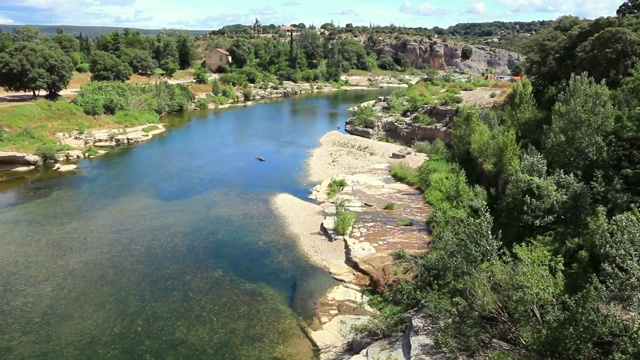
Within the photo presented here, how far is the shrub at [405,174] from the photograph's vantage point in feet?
131

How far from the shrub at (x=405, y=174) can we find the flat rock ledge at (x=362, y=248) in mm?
703

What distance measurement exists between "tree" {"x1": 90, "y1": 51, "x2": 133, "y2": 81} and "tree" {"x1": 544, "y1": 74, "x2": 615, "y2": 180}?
69.0 metres

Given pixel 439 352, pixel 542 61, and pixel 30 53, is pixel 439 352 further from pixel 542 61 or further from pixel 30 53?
pixel 30 53

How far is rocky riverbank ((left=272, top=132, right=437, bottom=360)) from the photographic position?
18719mm

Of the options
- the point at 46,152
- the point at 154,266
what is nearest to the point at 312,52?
the point at 46,152

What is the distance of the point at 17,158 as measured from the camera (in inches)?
1751

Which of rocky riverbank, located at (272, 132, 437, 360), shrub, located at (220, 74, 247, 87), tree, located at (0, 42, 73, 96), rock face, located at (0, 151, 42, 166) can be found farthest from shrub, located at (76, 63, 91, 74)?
rocky riverbank, located at (272, 132, 437, 360)

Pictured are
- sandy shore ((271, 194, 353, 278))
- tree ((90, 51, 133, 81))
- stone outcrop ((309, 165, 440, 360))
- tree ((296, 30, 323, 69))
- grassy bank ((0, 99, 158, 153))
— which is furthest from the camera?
tree ((296, 30, 323, 69))

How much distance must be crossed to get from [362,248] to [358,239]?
1.38 m

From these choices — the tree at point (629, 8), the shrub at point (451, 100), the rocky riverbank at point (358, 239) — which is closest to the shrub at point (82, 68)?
the rocky riverbank at point (358, 239)

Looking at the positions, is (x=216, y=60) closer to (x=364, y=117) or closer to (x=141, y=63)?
(x=141, y=63)

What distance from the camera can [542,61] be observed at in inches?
1663

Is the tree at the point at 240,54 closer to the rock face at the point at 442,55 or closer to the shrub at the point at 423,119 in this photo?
the rock face at the point at 442,55

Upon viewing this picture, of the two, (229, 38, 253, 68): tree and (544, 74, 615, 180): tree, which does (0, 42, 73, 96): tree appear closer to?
(544, 74, 615, 180): tree
